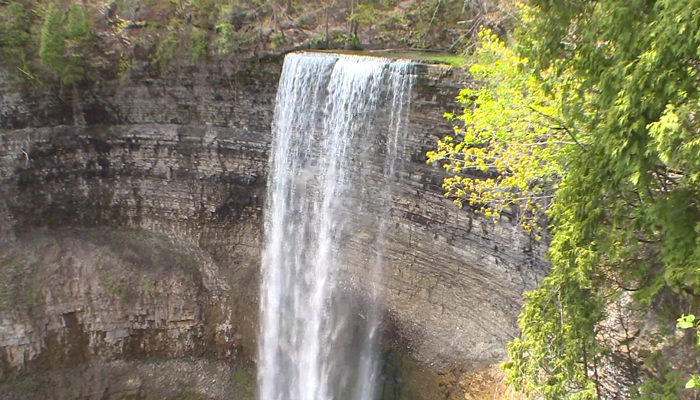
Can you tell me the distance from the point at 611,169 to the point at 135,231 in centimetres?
1425

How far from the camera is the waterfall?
A: 10477mm

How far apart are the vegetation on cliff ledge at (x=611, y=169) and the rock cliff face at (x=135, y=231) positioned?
31.0 feet

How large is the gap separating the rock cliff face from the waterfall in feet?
3.73

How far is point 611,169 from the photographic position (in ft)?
14.4

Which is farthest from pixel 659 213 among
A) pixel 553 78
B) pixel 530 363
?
pixel 530 363

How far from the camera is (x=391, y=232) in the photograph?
1140cm

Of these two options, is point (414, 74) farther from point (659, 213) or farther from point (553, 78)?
point (659, 213)

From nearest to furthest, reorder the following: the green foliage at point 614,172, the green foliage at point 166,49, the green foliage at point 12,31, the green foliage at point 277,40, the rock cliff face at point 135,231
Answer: the green foliage at point 614,172
the green foliage at point 277,40
the green foliage at point 12,31
the green foliage at point 166,49
the rock cliff face at point 135,231

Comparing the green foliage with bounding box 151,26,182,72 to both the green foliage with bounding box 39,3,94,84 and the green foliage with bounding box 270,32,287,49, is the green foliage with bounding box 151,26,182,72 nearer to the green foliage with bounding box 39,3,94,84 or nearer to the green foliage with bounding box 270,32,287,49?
the green foliage with bounding box 39,3,94,84

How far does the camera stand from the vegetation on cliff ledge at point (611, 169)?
12.3ft

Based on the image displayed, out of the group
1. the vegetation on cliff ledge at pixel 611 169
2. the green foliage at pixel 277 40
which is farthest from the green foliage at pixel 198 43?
the vegetation on cliff ledge at pixel 611 169

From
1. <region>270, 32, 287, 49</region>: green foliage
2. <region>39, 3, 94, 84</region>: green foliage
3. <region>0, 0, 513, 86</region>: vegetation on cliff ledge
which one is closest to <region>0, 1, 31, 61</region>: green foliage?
<region>0, 0, 513, 86</region>: vegetation on cliff ledge

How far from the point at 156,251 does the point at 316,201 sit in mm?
5894

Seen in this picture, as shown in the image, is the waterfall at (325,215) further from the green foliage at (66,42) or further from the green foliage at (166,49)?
the green foliage at (66,42)
